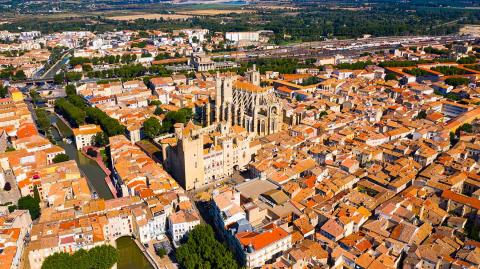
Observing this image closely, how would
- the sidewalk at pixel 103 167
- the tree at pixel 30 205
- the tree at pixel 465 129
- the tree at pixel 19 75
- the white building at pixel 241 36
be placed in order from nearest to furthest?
the tree at pixel 30 205 < the sidewalk at pixel 103 167 < the tree at pixel 465 129 < the tree at pixel 19 75 < the white building at pixel 241 36

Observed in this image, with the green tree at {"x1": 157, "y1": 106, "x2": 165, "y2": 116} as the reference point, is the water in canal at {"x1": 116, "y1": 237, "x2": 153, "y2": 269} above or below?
below

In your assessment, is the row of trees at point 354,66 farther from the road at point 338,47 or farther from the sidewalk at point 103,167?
the sidewalk at point 103,167

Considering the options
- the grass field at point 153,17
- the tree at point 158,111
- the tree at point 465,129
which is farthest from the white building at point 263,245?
the grass field at point 153,17

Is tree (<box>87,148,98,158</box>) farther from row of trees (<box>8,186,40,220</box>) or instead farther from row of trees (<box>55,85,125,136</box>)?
row of trees (<box>8,186,40,220</box>)

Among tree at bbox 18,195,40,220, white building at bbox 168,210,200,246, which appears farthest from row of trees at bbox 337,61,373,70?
tree at bbox 18,195,40,220

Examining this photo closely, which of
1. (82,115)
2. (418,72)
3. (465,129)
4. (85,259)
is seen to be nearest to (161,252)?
(85,259)

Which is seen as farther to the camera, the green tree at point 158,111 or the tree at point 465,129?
the green tree at point 158,111
